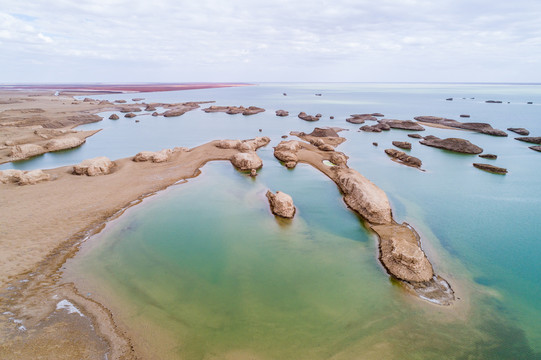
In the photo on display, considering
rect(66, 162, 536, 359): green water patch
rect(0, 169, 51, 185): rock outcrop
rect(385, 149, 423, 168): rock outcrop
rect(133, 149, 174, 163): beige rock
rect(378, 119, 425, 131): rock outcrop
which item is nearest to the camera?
rect(66, 162, 536, 359): green water patch

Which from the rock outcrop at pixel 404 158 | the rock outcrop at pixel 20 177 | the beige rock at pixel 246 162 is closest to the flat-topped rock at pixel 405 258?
the beige rock at pixel 246 162

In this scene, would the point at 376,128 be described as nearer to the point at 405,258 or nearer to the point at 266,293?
the point at 405,258

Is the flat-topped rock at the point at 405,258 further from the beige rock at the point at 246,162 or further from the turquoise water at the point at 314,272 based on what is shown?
the beige rock at the point at 246,162

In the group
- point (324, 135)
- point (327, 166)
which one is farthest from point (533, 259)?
point (324, 135)

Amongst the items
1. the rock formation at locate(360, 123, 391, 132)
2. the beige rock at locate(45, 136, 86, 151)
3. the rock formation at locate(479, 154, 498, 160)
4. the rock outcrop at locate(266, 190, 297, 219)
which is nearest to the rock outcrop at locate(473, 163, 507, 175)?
the rock formation at locate(479, 154, 498, 160)

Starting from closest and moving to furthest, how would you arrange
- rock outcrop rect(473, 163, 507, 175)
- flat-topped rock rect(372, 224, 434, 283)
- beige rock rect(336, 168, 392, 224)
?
flat-topped rock rect(372, 224, 434, 283) → beige rock rect(336, 168, 392, 224) → rock outcrop rect(473, 163, 507, 175)

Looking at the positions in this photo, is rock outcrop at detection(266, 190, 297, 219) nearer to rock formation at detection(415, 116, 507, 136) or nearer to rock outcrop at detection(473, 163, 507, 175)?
rock outcrop at detection(473, 163, 507, 175)
